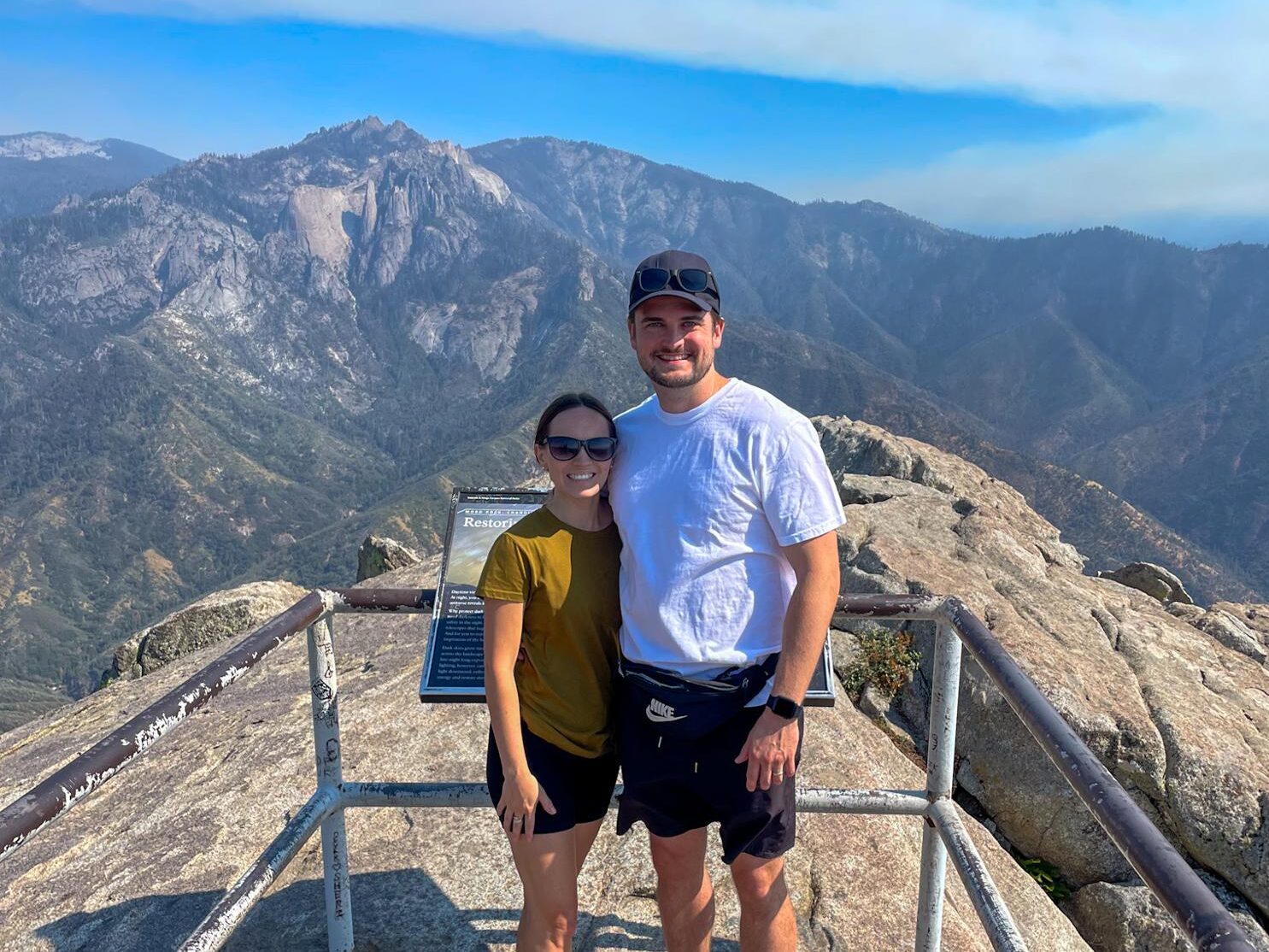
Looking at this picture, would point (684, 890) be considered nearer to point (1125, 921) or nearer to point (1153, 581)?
point (1125, 921)

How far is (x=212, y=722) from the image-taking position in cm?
881

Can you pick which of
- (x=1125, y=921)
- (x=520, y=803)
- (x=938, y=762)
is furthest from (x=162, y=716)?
(x=1125, y=921)

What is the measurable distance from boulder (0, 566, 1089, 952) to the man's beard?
3775 millimetres

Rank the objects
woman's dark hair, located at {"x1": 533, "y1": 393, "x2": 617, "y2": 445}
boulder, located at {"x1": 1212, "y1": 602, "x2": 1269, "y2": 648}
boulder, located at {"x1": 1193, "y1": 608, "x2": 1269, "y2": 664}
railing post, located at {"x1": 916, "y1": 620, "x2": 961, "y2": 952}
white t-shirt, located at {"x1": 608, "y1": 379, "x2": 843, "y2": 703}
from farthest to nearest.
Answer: boulder, located at {"x1": 1212, "y1": 602, "x2": 1269, "y2": 648} → boulder, located at {"x1": 1193, "y1": 608, "x2": 1269, "y2": 664} → railing post, located at {"x1": 916, "y1": 620, "x2": 961, "y2": 952} → woman's dark hair, located at {"x1": 533, "y1": 393, "x2": 617, "y2": 445} → white t-shirt, located at {"x1": 608, "y1": 379, "x2": 843, "y2": 703}

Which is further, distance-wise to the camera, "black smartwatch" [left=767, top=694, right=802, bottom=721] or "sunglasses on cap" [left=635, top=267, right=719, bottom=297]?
"sunglasses on cap" [left=635, top=267, right=719, bottom=297]

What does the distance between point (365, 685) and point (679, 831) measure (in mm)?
6266

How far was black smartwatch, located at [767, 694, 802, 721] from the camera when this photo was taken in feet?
11.4

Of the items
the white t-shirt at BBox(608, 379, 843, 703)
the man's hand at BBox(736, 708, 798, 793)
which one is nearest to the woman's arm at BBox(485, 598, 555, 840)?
the white t-shirt at BBox(608, 379, 843, 703)

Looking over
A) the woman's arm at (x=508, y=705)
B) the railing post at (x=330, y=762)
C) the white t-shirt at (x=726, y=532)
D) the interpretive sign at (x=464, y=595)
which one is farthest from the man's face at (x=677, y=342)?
the railing post at (x=330, y=762)

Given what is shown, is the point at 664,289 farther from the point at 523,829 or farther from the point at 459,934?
the point at 459,934

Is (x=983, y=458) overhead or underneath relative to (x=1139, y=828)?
underneath

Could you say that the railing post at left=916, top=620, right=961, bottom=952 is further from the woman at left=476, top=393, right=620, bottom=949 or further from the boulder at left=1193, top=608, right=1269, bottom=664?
the boulder at left=1193, top=608, right=1269, bottom=664

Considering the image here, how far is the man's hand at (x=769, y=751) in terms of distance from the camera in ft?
11.6

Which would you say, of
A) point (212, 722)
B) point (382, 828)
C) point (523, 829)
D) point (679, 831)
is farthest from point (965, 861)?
point (212, 722)
